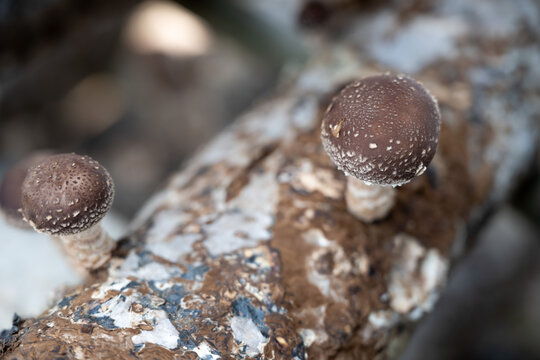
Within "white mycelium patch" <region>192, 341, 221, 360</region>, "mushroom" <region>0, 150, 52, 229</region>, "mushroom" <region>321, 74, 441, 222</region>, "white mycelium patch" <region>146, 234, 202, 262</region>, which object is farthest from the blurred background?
"white mycelium patch" <region>192, 341, 221, 360</region>

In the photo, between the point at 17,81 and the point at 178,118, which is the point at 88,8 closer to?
the point at 17,81

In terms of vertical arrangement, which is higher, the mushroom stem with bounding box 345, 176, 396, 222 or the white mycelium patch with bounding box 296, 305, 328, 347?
the mushroom stem with bounding box 345, 176, 396, 222

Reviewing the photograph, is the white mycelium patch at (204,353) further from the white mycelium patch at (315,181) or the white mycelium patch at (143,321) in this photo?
the white mycelium patch at (315,181)

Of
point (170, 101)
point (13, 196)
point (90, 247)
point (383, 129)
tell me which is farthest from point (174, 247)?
point (170, 101)

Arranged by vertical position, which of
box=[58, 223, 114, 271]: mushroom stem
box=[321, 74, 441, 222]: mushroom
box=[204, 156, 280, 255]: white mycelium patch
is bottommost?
box=[204, 156, 280, 255]: white mycelium patch

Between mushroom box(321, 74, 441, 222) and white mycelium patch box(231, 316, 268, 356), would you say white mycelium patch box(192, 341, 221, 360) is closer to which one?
white mycelium patch box(231, 316, 268, 356)

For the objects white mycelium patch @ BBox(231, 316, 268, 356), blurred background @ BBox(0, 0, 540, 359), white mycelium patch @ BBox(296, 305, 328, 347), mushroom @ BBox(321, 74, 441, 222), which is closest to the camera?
mushroom @ BBox(321, 74, 441, 222)

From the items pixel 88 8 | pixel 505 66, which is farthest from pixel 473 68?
pixel 88 8

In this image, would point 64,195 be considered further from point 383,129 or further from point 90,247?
point 383,129
